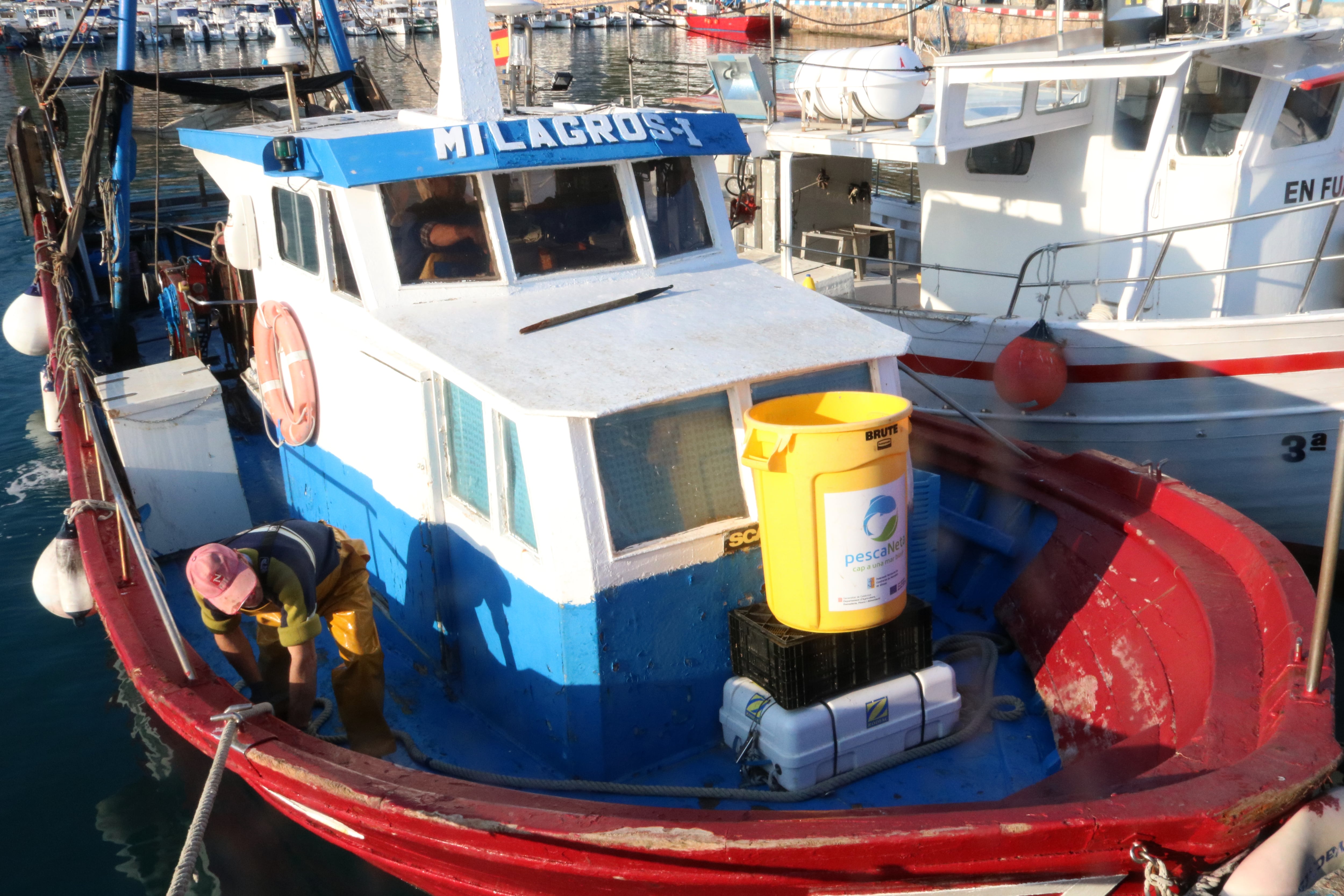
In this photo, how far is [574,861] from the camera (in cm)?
347

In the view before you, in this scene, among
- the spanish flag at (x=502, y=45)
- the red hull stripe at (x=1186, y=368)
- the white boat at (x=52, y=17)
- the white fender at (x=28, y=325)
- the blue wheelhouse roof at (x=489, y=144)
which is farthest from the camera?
the white boat at (x=52, y=17)

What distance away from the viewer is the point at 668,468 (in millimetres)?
4445

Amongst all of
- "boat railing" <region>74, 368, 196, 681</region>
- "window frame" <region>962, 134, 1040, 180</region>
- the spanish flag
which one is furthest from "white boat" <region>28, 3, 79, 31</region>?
"boat railing" <region>74, 368, 196, 681</region>

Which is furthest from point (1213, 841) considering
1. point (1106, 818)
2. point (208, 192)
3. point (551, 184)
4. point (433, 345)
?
point (208, 192)

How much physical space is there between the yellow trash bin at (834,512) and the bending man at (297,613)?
1.79 m

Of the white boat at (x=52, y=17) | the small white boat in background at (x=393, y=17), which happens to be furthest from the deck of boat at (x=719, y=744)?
the white boat at (x=52, y=17)

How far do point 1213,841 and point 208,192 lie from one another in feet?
66.7

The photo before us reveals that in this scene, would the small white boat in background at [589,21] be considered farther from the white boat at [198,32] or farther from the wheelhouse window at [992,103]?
the wheelhouse window at [992,103]

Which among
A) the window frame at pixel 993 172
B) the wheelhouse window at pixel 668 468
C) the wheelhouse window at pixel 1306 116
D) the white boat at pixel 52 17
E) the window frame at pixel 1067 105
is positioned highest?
the white boat at pixel 52 17

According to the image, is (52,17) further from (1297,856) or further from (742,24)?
(1297,856)

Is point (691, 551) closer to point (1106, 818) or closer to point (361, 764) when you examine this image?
point (361, 764)

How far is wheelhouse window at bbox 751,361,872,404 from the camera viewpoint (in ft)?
15.1

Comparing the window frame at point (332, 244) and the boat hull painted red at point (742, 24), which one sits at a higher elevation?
the boat hull painted red at point (742, 24)

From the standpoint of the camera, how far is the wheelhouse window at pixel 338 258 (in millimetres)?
5312
